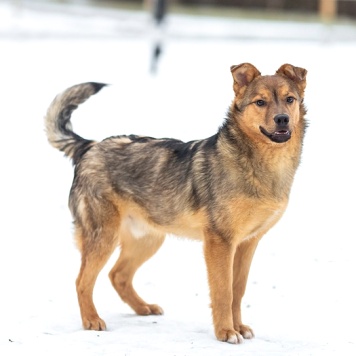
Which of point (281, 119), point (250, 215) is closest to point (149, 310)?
point (250, 215)

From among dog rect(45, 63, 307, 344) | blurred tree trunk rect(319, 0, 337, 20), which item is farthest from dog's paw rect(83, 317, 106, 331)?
blurred tree trunk rect(319, 0, 337, 20)

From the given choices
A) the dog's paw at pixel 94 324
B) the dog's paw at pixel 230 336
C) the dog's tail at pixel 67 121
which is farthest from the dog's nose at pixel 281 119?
the dog's paw at pixel 94 324

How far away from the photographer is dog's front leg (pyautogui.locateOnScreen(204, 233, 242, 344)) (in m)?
6.30

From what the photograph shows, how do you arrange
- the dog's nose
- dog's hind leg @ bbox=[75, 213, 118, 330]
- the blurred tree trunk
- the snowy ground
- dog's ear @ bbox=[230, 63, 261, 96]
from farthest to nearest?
the blurred tree trunk
dog's hind leg @ bbox=[75, 213, 118, 330]
the snowy ground
dog's ear @ bbox=[230, 63, 261, 96]
the dog's nose

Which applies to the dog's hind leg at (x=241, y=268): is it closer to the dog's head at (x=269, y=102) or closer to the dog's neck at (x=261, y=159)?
the dog's neck at (x=261, y=159)

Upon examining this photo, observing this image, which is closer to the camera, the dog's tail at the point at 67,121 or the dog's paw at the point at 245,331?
the dog's paw at the point at 245,331

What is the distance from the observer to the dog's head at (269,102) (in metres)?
6.14

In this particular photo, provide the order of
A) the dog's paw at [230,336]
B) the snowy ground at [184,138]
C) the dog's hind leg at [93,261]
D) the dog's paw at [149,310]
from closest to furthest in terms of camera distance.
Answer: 1. the dog's paw at [230,336]
2. the snowy ground at [184,138]
3. the dog's hind leg at [93,261]
4. the dog's paw at [149,310]

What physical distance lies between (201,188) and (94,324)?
108cm

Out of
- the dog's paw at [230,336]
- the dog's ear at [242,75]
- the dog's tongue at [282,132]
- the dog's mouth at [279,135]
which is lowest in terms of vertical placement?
the dog's paw at [230,336]

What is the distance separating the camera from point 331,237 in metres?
8.73

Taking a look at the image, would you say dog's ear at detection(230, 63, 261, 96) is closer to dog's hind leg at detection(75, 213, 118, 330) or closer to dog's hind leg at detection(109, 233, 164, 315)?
dog's hind leg at detection(75, 213, 118, 330)

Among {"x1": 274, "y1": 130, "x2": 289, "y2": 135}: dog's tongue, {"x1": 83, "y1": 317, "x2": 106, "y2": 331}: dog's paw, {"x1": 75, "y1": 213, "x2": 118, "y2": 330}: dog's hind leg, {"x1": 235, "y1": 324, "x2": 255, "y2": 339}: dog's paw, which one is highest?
{"x1": 274, "y1": 130, "x2": 289, "y2": 135}: dog's tongue

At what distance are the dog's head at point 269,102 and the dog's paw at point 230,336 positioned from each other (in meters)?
1.15
